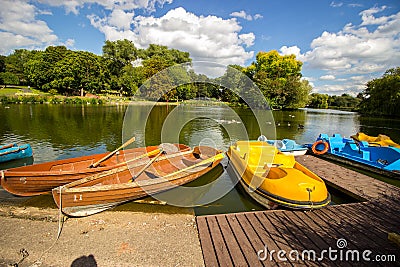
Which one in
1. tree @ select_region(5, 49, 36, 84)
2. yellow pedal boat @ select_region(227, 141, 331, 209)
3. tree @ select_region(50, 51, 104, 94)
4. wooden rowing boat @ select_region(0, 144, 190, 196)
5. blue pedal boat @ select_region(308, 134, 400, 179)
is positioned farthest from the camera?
tree @ select_region(5, 49, 36, 84)

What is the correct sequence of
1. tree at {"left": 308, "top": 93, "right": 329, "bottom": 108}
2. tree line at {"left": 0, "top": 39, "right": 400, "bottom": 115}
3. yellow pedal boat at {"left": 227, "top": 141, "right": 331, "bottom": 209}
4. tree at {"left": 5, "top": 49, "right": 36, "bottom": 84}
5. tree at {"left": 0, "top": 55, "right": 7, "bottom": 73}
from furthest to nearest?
tree at {"left": 308, "top": 93, "right": 329, "bottom": 108}, tree at {"left": 0, "top": 55, "right": 7, "bottom": 73}, tree at {"left": 5, "top": 49, "right": 36, "bottom": 84}, tree line at {"left": 0, "top": 39, "right": 400, "bottom": 115}, yellow pedal boat at {"left": 227, "top": 141, "right": 331, "bottom": 209}

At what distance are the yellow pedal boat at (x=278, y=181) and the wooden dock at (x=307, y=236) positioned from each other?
0.32 m

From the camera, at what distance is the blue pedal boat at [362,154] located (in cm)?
884

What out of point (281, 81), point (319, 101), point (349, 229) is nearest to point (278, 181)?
point (349, 229)

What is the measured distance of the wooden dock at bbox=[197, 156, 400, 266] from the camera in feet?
12.2

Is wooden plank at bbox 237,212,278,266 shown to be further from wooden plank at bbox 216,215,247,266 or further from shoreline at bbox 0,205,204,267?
shoreline at bbox 0,205,204,267

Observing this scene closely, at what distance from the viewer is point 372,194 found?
6426 mm

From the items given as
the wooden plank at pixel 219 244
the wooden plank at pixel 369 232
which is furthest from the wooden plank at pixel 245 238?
the wooden plank at pixel 369 232

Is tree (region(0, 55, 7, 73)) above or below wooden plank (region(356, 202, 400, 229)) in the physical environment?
above

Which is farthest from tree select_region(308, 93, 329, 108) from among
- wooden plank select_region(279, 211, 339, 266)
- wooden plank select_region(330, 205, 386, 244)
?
wooden plank select_region(279, 211, 339, 266)

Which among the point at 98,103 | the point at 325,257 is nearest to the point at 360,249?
the point at 325,257

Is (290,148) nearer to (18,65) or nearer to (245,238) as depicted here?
(245,238)

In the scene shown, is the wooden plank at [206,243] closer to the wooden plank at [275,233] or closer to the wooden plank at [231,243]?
the wooden plank at [231,243]

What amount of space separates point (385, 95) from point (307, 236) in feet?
170
